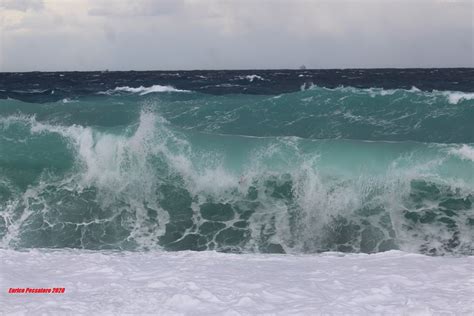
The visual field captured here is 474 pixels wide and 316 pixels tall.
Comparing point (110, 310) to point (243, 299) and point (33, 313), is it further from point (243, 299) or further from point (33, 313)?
point (243, 299)

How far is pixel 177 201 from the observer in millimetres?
11352

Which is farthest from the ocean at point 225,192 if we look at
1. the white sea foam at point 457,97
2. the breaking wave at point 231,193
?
the white sea foam at point 457,97

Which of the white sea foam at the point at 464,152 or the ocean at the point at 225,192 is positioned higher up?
the white sea foam at the point at 464,152

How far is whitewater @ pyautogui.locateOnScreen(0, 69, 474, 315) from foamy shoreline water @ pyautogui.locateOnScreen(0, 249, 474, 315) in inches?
1.1

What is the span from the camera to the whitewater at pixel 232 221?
6.47 m

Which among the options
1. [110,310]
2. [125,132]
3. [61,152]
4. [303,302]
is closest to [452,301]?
[303,302]

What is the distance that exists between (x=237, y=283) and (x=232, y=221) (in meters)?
3.70

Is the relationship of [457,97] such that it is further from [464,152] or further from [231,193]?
[231,193]

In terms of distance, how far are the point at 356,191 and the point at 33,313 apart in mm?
7029

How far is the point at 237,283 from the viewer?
6.88 m

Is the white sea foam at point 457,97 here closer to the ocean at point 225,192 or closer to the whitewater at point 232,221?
the whitewater at point 232,221

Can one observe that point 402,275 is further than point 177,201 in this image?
No

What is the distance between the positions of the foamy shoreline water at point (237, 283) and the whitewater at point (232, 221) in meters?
0.03

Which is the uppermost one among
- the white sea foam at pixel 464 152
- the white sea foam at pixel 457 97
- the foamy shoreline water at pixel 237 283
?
the white sea foam at pixel 457 97
